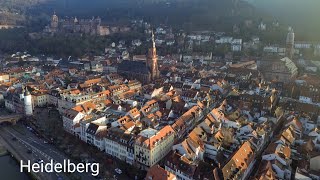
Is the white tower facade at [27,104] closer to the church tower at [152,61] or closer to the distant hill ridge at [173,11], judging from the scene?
the church tower at [152,61]

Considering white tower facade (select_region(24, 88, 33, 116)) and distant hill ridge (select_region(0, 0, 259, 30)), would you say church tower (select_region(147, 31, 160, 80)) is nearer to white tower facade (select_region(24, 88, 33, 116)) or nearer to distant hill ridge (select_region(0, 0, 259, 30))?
white tower facade (select_region(24, 88, 33, 116))

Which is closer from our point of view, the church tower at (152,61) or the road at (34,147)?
the road at (34,147)

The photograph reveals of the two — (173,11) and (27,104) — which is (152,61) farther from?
(173,11)

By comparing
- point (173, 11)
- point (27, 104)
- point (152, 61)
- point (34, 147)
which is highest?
point (173, 11)

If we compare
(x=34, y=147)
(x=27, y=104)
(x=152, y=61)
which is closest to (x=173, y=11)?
(x=152, y=61)

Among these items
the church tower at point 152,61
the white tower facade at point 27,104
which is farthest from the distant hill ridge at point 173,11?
the white tower facade at point 27,104

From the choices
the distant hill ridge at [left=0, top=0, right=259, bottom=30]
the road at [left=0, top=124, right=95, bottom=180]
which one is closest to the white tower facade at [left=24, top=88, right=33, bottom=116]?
the road at [left=0, top=124, right=95, bottom=180]

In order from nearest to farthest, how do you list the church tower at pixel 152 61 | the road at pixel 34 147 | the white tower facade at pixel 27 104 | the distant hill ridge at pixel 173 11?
the road at pixel 34 147 < the white tower facade at pixel 27 104 < the church tower at pixel 152 61 < the distant hill ridge at pixel 173 11

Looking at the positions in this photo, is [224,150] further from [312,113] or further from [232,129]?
[312,113]
